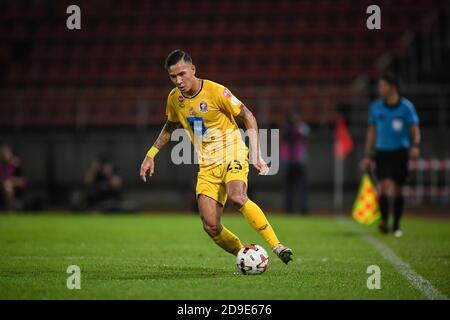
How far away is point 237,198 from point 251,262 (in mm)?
625

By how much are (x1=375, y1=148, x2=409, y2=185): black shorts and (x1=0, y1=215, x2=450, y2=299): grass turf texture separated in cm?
92

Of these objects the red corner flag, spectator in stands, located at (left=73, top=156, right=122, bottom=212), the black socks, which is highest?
the red corner flag

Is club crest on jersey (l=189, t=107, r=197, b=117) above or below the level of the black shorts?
above

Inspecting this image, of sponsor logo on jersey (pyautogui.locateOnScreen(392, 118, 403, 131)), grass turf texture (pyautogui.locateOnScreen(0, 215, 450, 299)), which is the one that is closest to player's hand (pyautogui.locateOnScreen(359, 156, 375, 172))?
sponsor logo on jersey (pyautogui.locateOnScreen(392, 118, 403, 131))

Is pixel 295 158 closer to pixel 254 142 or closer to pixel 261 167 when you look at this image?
pixel 254 142

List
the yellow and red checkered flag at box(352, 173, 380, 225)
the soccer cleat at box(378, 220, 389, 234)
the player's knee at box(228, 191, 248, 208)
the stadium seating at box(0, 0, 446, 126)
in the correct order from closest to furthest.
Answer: the player's knee at box(228, 191, 248, 208) → the soccer cleat at box(378, 220, 389, 234) → the yellow and red checkered flag at box(352, 173, 380, 225) → the stadium seating at box(0, 0, 446, 126)

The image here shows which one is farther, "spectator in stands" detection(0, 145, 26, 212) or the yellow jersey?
"spectator in stands" detection(0, 145, 26, 212)

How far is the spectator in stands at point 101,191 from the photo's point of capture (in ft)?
66.4

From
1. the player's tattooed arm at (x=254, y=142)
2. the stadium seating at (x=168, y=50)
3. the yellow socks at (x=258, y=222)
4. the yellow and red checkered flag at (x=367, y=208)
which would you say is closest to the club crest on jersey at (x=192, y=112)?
the player's tattooed arm at (x=254, y=142)

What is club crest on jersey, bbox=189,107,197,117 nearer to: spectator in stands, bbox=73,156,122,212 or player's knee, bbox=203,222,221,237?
player's knee, bbox=203,222,221,237

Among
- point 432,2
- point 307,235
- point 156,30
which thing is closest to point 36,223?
point 307,235

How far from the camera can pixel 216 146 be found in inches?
321

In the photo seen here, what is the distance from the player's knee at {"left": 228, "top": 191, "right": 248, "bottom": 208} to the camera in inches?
308

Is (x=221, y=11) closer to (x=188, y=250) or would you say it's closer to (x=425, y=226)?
(x=425, y=226)
